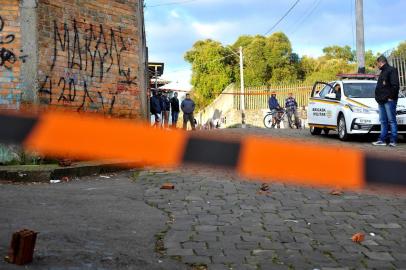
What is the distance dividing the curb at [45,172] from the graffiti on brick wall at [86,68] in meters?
1.29

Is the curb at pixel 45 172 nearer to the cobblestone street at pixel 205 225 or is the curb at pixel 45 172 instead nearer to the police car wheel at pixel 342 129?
the cobblestone street at pixel 205 225

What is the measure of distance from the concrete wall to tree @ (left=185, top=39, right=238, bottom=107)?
40.8 metres

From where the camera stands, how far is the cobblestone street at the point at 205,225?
4.01 meters

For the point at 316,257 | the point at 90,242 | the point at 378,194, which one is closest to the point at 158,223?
the point at 90,242

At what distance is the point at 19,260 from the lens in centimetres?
374

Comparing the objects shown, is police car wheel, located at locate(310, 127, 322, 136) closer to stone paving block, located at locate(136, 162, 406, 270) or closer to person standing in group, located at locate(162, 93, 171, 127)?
person standing in group, located at locate(162, 93, 171, 127)

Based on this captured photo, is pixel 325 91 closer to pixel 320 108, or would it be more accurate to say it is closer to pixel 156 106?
pixel 320 108

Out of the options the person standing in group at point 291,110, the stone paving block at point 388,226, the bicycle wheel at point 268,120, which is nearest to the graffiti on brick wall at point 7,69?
the stone paving block at point 388,226

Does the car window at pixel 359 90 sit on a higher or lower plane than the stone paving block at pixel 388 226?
higher

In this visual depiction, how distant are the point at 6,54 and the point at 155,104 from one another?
40.1ft

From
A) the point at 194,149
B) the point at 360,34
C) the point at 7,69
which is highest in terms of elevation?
the point at 360,34

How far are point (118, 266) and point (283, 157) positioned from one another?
2.43 metres

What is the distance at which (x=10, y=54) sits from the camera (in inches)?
324

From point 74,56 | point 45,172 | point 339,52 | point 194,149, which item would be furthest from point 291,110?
point 339,52
